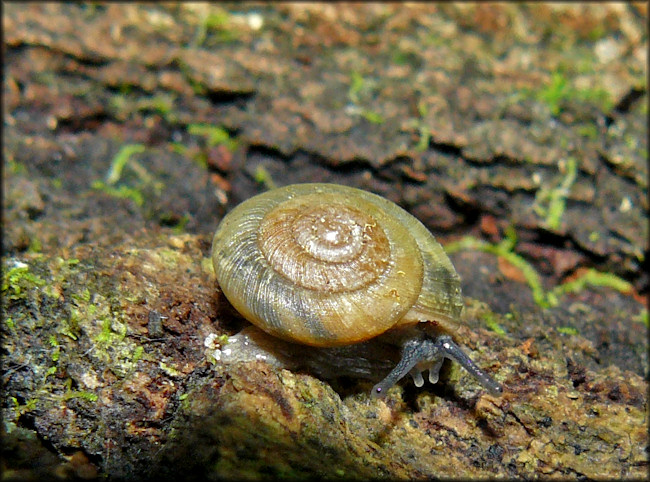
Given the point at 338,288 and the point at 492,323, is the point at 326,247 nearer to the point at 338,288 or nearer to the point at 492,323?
the point at 338,288

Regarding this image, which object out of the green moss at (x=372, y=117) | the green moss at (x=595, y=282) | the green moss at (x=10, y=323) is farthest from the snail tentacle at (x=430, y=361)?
the green moss at (x=372, y=117)

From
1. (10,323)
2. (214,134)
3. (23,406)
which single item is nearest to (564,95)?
(214,134)

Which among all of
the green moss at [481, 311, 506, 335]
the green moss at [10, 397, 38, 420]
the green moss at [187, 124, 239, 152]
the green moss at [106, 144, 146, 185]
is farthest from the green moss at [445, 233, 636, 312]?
the green moss at [10, 397, 38, 420]

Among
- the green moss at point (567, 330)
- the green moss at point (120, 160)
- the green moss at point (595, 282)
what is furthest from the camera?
the green moss at point (120, 160)

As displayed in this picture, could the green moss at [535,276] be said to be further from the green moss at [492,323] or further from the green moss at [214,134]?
the green moss at [214,134]

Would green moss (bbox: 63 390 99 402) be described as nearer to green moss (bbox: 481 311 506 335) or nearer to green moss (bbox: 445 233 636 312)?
green moss (bbox: 481 311 506 335)

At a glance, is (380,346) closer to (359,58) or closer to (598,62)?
(359,58)

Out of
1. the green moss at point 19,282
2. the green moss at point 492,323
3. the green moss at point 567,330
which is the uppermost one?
the green moss at point 567,330

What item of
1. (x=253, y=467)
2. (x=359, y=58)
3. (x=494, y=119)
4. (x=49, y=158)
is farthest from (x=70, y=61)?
(x=253, y=467)
